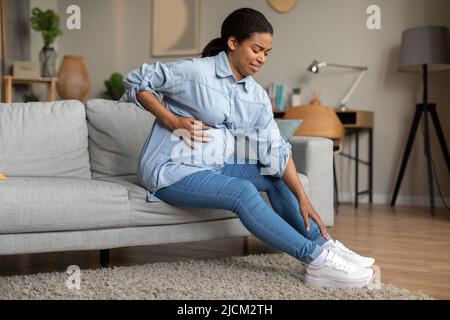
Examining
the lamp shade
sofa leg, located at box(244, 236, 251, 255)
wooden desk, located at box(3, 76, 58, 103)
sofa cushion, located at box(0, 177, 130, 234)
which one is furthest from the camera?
wooden desk, located at box(3, 76, 58, 103)

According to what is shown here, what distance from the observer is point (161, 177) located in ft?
6.46

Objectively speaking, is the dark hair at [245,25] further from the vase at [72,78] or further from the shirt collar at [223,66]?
the vase at [72,78]

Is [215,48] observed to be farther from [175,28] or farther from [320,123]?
[175,28]

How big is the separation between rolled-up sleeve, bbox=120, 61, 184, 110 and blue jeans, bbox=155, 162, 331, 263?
324 millimetres

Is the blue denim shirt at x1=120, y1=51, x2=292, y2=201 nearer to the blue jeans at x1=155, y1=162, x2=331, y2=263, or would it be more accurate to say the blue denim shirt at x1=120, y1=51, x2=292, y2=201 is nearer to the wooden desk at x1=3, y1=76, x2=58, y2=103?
the blue jeans at x1=155, y1=162, x2=331, y2=263

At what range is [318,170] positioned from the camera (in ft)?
8.25

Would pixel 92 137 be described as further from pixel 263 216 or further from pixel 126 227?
pixel 263 216

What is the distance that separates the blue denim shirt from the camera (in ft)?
6.49

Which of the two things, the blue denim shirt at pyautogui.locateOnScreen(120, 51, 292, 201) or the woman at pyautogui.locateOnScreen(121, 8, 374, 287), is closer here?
the woman at pyautogui.locateOnScreen(121, 8, 374, 287)

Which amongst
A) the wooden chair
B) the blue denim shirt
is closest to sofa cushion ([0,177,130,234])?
the blue denim shirt

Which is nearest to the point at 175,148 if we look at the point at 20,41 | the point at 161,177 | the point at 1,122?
the point at 161,177

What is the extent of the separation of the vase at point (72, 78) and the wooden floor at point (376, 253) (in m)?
2.77

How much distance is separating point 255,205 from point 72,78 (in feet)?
12.1

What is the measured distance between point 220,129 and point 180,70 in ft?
0.82
